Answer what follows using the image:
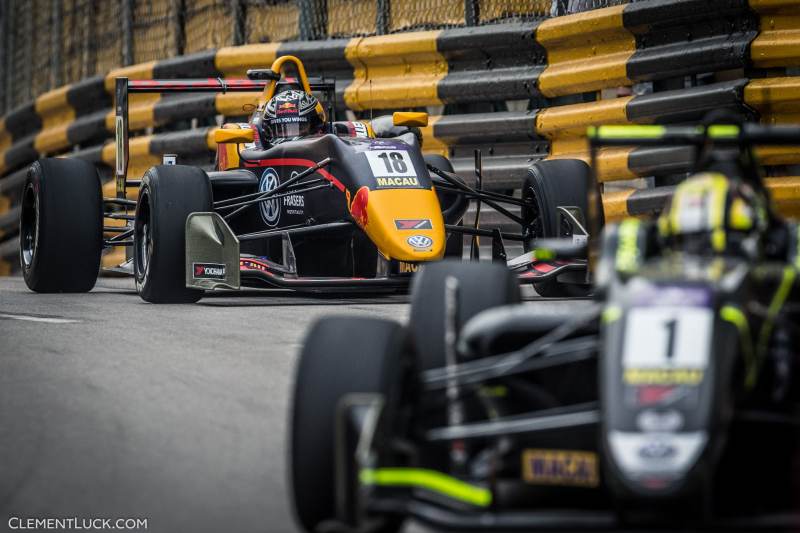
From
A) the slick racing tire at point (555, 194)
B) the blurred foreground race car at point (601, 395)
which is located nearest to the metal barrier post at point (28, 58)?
the slick racing tire at point (555, 194)

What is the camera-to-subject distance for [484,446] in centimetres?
452

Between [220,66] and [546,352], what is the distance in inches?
432

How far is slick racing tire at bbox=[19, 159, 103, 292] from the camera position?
11.7 metres

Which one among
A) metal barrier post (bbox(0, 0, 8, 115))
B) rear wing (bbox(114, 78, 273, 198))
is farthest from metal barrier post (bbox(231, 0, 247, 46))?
metal barrier post (bbox(0, 0, 8, 115))

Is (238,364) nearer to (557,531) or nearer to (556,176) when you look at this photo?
(557,531)

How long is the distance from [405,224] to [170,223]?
1653mm

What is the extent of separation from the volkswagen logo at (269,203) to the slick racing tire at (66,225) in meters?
1.23

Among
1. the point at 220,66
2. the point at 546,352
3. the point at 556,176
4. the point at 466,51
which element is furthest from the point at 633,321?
the point at 220,66

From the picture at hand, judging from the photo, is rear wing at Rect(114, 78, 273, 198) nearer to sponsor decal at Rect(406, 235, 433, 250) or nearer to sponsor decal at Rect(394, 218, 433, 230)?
sponsor decal at Rect(394, 218, 433, 230)

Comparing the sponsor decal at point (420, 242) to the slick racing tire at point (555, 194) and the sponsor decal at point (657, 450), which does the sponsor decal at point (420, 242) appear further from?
the sponsor decal at point (657, 450)

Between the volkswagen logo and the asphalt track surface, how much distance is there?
6.28 feet

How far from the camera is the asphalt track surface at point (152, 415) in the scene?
4.41 metres

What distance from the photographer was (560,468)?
420cm

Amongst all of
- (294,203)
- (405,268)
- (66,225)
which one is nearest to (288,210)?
(294,203)
